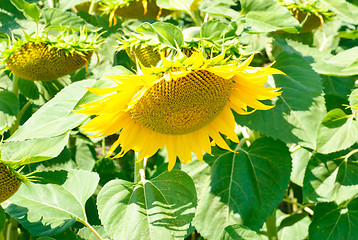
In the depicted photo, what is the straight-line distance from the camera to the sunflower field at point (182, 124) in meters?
1.01

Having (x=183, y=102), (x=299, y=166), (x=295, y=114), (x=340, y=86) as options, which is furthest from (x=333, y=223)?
(x=183, y=102)

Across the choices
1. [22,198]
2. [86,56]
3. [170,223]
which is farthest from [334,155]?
[22,198]

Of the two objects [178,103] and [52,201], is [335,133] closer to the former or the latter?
[178,103]

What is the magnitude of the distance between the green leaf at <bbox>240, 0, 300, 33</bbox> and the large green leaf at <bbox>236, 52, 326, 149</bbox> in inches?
6.8

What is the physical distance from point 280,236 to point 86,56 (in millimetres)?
937

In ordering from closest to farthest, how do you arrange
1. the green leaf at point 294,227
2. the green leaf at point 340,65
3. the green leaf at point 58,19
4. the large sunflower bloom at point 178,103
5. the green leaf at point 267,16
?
the large sunflower bloom at point 178,103, the green leaf at point 267,16, the green leaf at point 340,65, the green leaf at point 58,19, the green leaf at point 294,227

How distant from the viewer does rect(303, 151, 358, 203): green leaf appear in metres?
1.38

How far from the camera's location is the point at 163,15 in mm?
1790

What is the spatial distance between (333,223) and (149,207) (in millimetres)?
626

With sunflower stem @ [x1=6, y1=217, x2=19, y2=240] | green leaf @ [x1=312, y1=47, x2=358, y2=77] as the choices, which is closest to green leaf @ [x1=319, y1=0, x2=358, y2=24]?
green leaf @ [x1=312, y1=47, x2=358, y2=77]

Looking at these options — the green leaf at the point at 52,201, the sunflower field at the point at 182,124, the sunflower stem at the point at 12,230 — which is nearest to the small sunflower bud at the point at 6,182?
the sunflower field at the point at 182,124

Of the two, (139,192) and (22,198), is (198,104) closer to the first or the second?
(139,192)

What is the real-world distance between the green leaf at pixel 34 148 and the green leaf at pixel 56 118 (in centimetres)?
10

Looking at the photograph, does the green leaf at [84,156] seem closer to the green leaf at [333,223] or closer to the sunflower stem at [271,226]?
the sunflower stem at [271,226]
